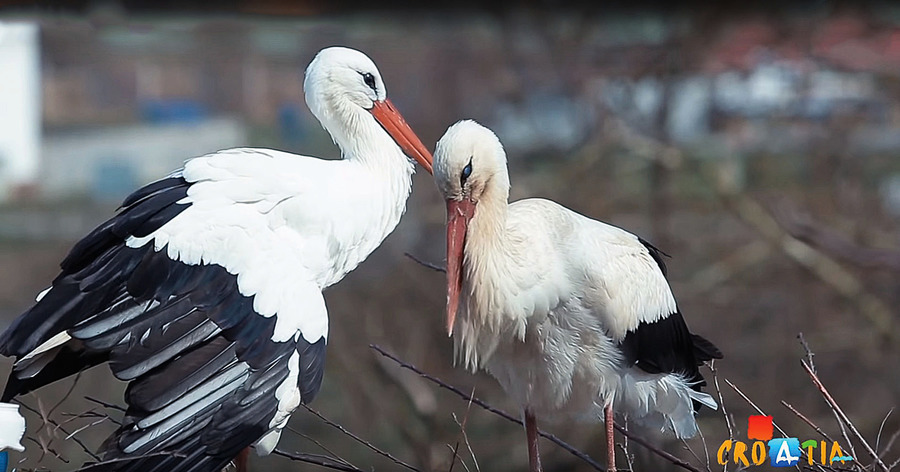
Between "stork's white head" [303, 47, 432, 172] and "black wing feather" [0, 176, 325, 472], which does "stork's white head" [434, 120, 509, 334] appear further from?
"stork's white head" [303, 47, 432, 172]

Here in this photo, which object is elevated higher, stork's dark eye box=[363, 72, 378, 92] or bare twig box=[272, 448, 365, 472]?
stork's dark eye box=[363, 72, 378, 92]

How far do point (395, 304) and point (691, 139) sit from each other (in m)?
1.60

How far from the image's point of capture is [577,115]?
5629mm

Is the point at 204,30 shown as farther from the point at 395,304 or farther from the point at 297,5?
the point at 395,304

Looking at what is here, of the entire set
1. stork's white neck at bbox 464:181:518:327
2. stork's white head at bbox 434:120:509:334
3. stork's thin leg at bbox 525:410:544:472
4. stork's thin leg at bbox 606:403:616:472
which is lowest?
stork's thin leg at bbox 525:410:544:472

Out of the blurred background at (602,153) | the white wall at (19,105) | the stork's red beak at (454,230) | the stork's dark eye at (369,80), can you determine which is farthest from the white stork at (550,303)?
the white wall at (19,105)

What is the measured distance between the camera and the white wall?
5852mm

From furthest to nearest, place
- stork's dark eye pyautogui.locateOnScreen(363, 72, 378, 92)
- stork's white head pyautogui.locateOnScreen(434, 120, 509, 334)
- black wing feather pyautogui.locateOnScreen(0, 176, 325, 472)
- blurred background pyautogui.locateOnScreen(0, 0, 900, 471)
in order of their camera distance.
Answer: blurred background pyautogui.locateOnScreen(0, 0, 900, 471), stork's dark eye pyautogui.locateOnScreen(363, 72, 378, 92), stork's white head pyautogui.locateOnScreen(434, 120, 509, 334), black wing feather pyautogui.locateOnScreen(0, 176, 325, 472)

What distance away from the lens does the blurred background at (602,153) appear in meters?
5.42

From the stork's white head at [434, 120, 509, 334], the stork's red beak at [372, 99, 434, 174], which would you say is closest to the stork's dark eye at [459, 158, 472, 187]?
the stork's white head at [434, 120, 509, 334]

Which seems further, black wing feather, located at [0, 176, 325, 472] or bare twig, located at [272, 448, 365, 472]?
bare twig, located at [272, 448, 365, 472]

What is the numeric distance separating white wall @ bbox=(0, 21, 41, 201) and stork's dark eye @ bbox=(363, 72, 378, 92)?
367 cm

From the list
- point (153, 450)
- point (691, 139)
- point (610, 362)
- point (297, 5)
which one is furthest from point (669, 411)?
point (297, 5)

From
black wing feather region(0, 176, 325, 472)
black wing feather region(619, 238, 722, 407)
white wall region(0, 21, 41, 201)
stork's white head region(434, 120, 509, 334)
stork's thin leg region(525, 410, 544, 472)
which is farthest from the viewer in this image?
white wall region(0, 21, 41, 201)
